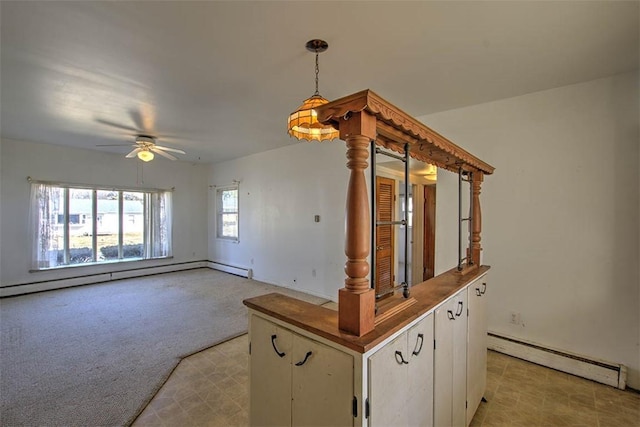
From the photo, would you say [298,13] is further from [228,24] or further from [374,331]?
[374,331]

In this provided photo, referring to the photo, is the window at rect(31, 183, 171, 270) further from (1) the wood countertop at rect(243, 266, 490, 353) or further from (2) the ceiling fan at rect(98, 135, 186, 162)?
(1) the wood countertop at rect(243, 266, 490, 353)

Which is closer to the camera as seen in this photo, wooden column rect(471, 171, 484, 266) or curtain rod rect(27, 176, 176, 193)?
wooden column rect(471, 171, 484, 266)

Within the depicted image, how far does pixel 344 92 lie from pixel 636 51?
7.47ft

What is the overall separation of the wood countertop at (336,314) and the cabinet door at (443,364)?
0.10 meters

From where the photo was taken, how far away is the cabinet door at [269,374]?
1.24 meters

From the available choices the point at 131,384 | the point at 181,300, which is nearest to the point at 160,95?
the point at 131,384

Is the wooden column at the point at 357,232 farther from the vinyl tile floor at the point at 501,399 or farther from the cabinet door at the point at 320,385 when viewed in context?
the vinyl tile floor at the point at 501,399

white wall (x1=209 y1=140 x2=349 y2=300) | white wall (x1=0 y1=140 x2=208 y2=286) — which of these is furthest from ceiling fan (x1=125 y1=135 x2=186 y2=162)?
white wall (x1=0 y1=140 x2=208 y2=286)

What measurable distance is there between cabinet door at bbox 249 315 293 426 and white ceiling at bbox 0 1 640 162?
6.02 ft

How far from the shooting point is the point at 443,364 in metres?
1.53

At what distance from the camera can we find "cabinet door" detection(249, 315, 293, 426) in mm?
1239

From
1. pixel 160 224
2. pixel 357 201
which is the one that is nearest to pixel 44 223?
pixel 160 224

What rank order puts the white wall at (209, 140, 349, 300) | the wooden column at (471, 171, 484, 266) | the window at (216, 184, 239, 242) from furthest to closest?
the window at (216, 184, 239, 242) → the white wall at (209, 140, 349, 300) → the wooden column at (471, 171, 484, 266)

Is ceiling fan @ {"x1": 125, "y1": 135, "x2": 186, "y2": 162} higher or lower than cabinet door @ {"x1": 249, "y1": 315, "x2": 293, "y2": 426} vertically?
higher
